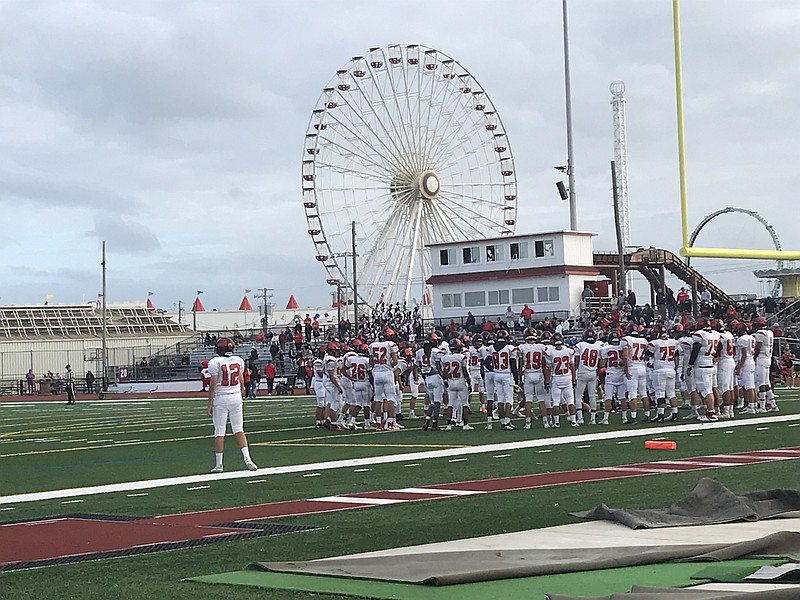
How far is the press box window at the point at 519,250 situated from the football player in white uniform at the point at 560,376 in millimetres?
30722

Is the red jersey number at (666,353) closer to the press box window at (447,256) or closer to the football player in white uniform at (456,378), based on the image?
the football player in white uniform at (456,378)

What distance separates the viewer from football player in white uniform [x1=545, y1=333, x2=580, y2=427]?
21656 millimetres

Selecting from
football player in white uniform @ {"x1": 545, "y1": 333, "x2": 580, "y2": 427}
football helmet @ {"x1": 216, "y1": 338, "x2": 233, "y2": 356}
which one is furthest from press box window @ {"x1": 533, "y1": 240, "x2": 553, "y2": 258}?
football helmet @ {"x1": 216, "y1": 338, "x2": 233, "y2": 356}

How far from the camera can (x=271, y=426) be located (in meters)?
25.5

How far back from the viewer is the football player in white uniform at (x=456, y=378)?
862 inches

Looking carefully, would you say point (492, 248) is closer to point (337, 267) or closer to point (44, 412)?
point (337, 267)

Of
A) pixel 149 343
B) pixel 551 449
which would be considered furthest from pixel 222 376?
pixel 149 343

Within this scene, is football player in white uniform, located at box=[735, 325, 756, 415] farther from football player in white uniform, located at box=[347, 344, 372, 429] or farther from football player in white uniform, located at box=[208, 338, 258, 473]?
football player in white uniform, located at box=[208, 338, 258, 473]

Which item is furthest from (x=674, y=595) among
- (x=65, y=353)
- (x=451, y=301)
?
(x=65, y=353)

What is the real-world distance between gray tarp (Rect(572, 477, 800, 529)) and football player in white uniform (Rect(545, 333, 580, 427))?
1133cm

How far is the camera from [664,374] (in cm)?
2219

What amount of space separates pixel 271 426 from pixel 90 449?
511 centimetres

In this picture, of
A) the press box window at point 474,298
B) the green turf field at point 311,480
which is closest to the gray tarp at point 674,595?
the green turf field at point 311,480

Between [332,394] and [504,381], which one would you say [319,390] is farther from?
[504,381]
